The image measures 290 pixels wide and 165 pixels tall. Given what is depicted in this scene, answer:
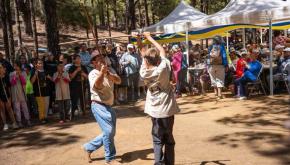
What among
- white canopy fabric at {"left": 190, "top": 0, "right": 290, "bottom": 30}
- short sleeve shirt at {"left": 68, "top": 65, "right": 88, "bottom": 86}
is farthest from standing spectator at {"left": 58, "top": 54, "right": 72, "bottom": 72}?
white canopy fabric at {"left": 190, "top": 0, "right": 290, "bottom": 30}

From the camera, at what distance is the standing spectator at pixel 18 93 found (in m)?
9.34

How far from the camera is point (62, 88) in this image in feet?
31.9

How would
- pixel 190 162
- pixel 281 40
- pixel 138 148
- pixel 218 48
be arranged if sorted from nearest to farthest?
pixel 190 162 < pixel 138 148 < pixel 218 48 < pixel 281 40

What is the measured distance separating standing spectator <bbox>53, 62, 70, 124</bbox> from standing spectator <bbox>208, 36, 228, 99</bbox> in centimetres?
407

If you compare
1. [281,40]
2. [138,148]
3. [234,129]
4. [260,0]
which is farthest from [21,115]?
[281,40]

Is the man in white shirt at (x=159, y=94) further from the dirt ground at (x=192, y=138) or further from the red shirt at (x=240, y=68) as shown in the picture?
the red shirt at (x=240, y=68)

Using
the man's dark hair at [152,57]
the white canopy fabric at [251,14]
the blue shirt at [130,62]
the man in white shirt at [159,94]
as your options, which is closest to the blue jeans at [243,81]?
the white canopy fabric at [251,14]

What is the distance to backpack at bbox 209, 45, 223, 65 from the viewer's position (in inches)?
432

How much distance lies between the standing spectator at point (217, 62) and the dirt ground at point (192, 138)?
78 centimetres

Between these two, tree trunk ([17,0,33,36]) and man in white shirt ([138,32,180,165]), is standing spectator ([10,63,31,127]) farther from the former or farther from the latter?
tree trunk ([17,0,33,36])

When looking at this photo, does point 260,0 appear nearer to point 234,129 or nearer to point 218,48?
point 218,48

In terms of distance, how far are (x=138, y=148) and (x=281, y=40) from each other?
1218cm

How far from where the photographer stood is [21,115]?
987cm

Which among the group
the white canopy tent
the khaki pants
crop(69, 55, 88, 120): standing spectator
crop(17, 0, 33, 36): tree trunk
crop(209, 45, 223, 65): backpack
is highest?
crop(17, 0, 33, 36): tree trunk
